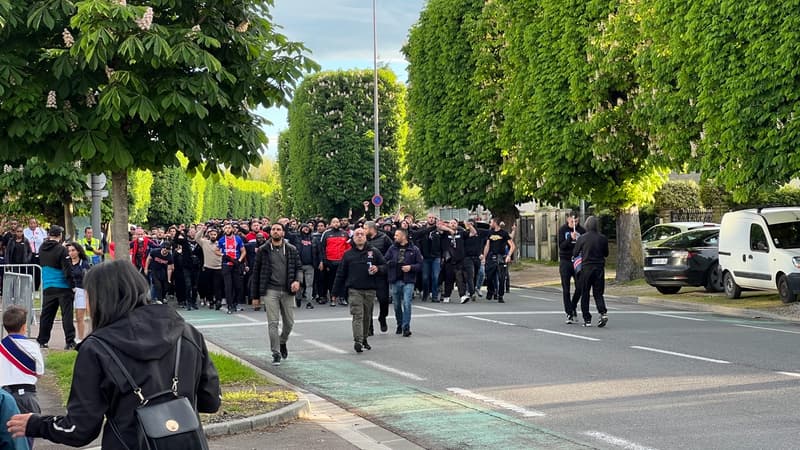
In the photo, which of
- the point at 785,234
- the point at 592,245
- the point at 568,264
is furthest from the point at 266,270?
the point at 785,234

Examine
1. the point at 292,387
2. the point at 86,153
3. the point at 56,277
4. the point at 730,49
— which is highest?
the point at 730,49

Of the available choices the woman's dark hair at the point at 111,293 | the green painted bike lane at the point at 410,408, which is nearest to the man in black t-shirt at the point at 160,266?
the green painted bike lane at the point at 410,408

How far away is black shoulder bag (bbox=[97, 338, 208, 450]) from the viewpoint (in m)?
4.01

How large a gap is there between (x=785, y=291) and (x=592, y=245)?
5.88 m

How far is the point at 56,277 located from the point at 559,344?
23.0 feet

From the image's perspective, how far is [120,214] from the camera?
11180 millimetres

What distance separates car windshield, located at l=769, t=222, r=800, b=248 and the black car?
3343mm

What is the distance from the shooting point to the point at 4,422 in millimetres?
5582

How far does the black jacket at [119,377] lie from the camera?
411 centimetres

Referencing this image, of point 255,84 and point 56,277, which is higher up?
point 255,84

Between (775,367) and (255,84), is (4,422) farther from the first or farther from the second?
(775,367)

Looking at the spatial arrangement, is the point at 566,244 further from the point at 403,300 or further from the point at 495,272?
the point at 495,272

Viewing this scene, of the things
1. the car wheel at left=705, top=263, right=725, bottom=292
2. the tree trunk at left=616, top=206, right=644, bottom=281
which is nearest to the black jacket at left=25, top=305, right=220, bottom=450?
the car wheel at left=705, top=263, right=725, bottom=292

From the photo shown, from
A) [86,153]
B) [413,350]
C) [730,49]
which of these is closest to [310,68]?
[86,153]
